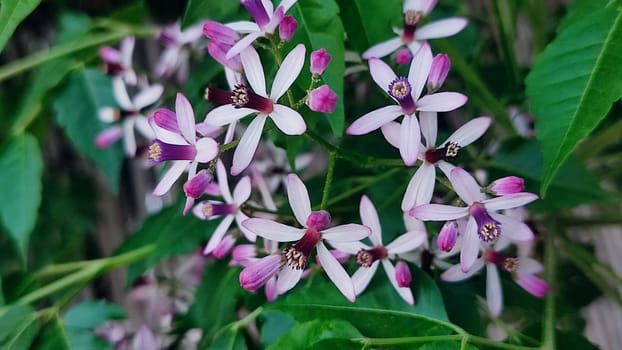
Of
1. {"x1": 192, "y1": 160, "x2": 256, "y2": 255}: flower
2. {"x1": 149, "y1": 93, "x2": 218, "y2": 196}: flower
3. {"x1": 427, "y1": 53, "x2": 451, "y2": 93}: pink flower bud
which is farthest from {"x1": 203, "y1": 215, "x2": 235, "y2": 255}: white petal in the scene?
{"x1": 427, "y1": 53, "x2": 451, "y2": 93}: pink flower bud

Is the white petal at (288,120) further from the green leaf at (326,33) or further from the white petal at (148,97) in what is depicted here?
the white petal at (148,97)

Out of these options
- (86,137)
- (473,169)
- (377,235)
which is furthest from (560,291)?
(86,137)

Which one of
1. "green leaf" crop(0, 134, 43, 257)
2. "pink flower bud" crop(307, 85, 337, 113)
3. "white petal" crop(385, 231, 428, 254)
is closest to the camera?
"pink flower bud" crop(307, 85, 337, 113)

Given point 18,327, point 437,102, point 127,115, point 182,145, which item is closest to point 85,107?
point 127,115

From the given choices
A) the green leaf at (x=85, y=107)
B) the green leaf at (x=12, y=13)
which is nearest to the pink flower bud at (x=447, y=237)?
the green leaf at (x=12, y=13)

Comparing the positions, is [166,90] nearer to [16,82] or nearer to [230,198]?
[230,198]

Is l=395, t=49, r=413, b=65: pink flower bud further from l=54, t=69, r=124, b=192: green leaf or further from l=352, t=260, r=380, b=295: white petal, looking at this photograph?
l=54, t=69, r=124, b=192: green leaf
